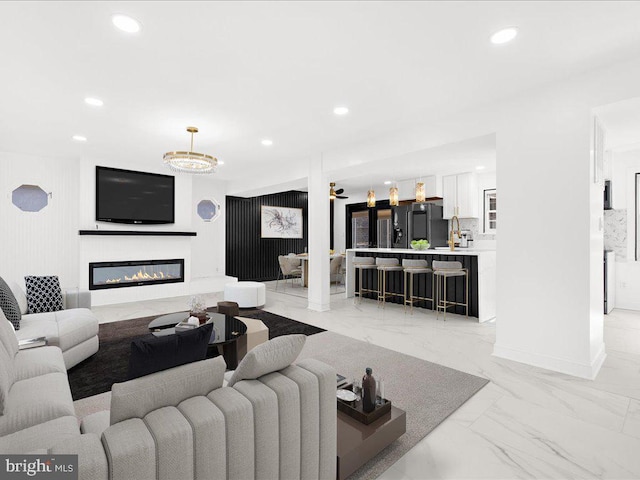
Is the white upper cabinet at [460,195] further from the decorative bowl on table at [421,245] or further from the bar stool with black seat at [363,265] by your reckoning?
the bar stool with black seat at [363,265]

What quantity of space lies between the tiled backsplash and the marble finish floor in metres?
1.93

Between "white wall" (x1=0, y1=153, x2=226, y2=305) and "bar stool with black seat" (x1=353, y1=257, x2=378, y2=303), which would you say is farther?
"bar stool with black seat" (x1=353, y1=257, x2=378, y2=303)

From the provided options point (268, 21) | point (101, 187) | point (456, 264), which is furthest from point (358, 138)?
point (101, 187)

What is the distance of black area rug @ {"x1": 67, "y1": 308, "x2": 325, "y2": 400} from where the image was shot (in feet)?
9.65

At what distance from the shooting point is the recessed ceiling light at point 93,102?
11.9 ft

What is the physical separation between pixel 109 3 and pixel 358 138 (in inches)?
134

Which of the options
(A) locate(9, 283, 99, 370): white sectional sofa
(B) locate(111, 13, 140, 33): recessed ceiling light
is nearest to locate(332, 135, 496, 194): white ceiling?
(B) locate(111, 13, 140, 33): recessed ceiling light

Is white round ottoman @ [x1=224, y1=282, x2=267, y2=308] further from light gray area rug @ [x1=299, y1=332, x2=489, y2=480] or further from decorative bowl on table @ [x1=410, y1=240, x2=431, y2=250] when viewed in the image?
decorative bowl on table @ [x1=410, y1=240, x2=431, y2=250]

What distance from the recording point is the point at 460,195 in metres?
7.11

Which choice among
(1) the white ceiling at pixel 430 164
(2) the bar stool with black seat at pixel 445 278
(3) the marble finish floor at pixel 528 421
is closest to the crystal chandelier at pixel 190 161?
(1) the white ceiling at pixel 430 164

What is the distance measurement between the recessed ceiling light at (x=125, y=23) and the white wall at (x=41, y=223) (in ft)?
17.0

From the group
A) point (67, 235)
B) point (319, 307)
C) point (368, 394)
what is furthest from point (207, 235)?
point (368, 394)

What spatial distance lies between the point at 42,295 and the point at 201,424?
4.04 meters

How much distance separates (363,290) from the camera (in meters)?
6.88
